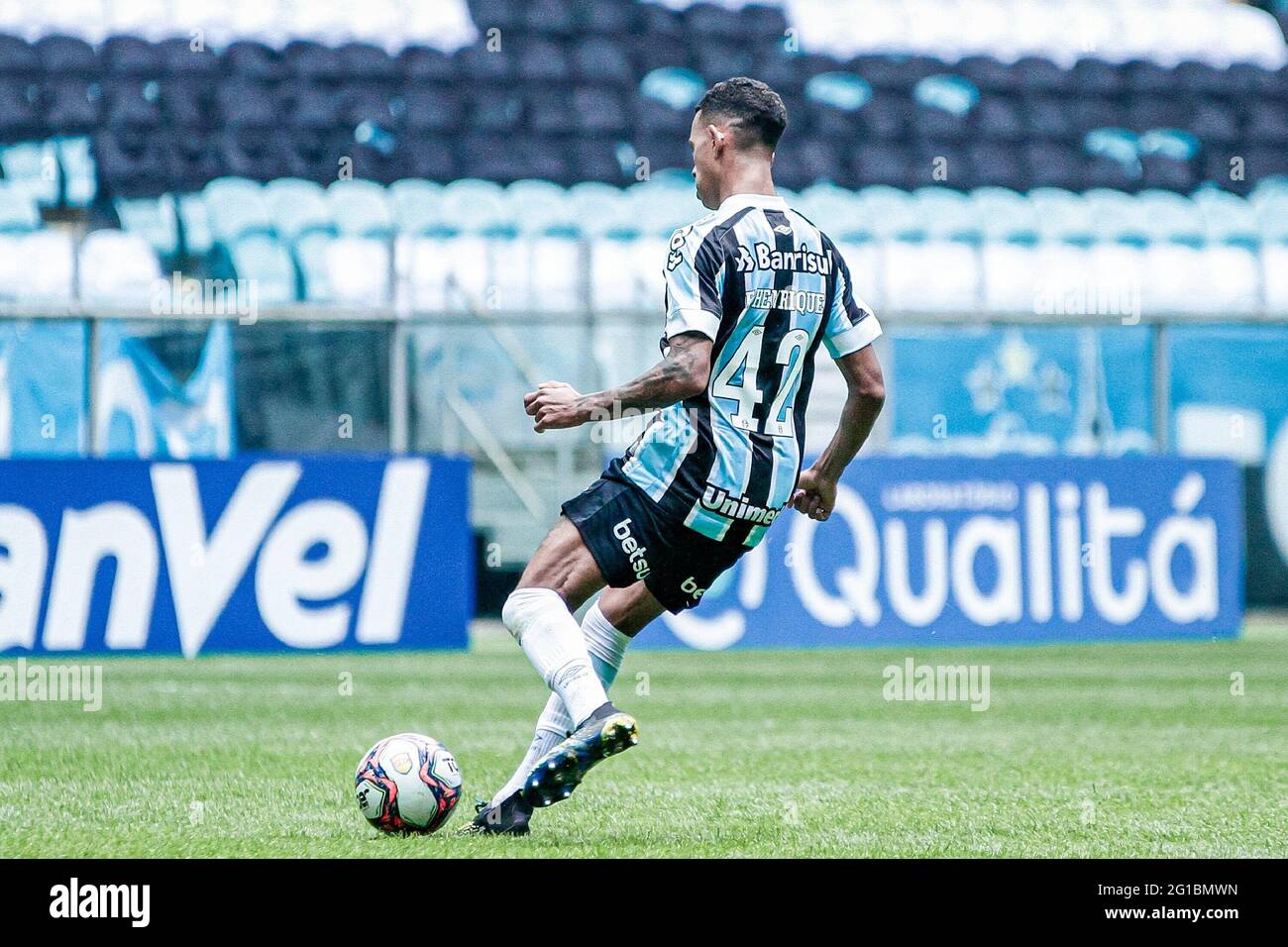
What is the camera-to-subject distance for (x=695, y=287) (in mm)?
4613

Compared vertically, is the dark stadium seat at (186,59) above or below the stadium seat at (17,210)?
above

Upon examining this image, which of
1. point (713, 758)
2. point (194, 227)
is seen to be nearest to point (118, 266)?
point (194, 227)

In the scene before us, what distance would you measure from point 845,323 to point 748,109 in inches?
25.5

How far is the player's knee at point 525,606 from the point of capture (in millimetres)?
4695

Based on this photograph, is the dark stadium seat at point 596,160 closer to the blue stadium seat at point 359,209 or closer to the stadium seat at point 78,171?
the blue stadium seat at point 359,209

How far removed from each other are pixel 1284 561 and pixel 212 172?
9190 mm

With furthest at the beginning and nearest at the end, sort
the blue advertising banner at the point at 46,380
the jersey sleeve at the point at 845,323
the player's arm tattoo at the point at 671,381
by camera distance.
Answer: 1. the blue advertising banner at the point at 46,380
2. the jersey sleeve at the point at 845,323
3. the player's arm tattoo at the point at 671,381

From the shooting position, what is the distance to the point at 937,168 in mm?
16453

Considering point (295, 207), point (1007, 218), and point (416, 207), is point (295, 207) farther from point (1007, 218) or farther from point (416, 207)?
point (1007, 218)

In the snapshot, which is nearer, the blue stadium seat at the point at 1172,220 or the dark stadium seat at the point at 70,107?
the dark stadium seat at the point at 70,107

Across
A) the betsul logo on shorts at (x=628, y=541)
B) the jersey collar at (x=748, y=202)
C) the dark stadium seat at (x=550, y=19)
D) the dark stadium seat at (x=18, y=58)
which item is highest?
the dark stadium seat at (x=550, y=19)

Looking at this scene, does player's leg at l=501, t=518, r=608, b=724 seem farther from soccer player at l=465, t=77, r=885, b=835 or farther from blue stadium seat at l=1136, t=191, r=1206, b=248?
blue stadium seat at l=1136, t=191, r=1206, b=248
